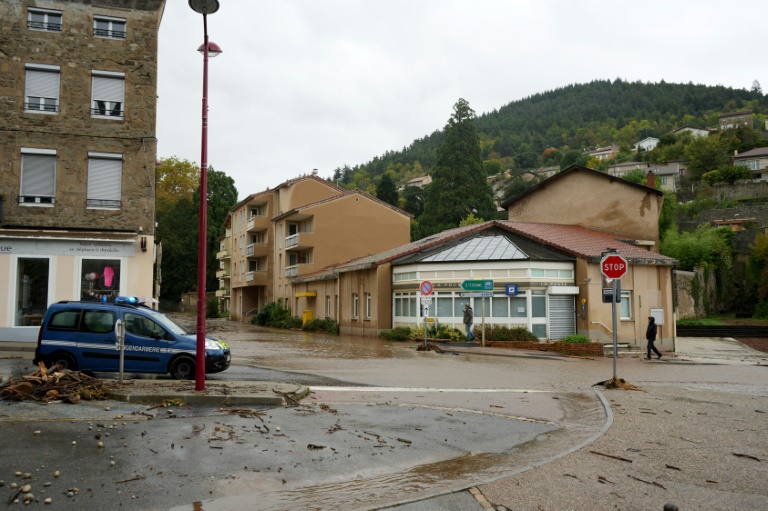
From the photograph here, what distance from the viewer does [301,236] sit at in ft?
154

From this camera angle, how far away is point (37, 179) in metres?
22.0

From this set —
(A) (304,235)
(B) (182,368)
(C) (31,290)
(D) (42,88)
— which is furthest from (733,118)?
(B) (182,368)

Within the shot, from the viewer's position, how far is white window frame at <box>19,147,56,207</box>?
21.8 metres

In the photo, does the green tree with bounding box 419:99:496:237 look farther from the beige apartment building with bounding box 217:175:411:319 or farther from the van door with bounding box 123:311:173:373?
the van door with bounding box 123:311:173:373

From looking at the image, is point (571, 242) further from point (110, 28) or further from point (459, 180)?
point (459, 180)

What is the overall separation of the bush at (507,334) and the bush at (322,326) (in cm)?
1222

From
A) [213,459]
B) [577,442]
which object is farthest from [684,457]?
[213,459]

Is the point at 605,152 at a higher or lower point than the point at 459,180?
higher

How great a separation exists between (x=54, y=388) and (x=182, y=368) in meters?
3.46

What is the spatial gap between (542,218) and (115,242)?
2611 centimetres

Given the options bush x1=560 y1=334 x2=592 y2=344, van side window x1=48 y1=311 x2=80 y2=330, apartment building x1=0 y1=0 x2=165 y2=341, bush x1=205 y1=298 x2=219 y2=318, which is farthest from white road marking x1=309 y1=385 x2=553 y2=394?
bush x1=205 y1=298 x2=219 y2=318

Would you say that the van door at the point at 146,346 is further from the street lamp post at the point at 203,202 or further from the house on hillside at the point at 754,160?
the house on hillside at the point at 754,160

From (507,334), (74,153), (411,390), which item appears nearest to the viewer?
(411,390)

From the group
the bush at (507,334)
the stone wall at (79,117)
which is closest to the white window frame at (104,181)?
the stone wall at (79,117)
